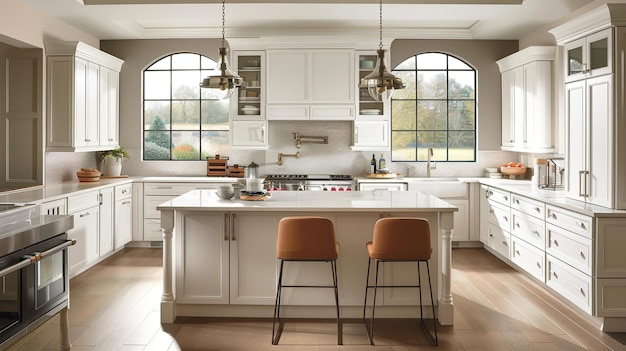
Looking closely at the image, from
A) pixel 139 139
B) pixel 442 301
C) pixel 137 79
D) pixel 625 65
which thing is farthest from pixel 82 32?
pixel 625 65

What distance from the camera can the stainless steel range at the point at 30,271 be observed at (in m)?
2.67

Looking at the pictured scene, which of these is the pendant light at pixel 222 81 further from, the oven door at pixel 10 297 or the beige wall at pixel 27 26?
the beige wall at pixel 27 26

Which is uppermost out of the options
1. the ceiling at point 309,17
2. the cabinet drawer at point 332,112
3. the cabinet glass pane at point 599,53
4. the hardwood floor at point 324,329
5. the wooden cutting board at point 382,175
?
the ceiling at point 309,17

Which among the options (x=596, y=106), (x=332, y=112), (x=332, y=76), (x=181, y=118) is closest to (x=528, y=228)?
(x=596, y=106)

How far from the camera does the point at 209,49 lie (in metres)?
7.56

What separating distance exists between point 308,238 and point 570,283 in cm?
229

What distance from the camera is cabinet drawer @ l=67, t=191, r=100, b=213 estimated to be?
5395mm

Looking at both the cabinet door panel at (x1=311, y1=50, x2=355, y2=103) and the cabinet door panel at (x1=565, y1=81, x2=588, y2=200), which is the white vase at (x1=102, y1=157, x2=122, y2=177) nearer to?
the cabinet door panel at (x1=311, y1=50, x2=355, y2=103)

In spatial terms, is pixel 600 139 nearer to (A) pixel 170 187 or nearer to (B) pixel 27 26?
(A) pixel 170 187

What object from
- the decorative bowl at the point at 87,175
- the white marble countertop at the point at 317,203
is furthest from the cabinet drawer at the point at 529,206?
the decorative bowl at the point at 87,175

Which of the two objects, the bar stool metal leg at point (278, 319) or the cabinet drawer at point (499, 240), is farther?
the cabinet drawer at point (499, 240)

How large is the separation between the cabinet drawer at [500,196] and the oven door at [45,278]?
14.8 ft

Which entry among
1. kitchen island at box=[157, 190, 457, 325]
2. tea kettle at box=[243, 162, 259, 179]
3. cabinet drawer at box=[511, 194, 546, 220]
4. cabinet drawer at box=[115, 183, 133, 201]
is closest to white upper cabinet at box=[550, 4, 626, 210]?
cabinet drawer at box=[511, 194, 546, 220]

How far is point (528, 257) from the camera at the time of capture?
5.38 m
